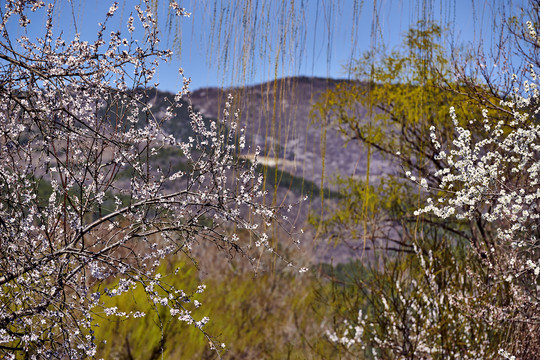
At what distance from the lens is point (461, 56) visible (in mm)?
4500

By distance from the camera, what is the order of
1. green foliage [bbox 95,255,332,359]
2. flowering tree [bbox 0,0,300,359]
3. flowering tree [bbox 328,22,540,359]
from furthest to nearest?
green foliage [bbox 95,255,332,359]
flowering tree [bbox 328,22,540,359]
flowering tree [bbox 0,0,300,359]

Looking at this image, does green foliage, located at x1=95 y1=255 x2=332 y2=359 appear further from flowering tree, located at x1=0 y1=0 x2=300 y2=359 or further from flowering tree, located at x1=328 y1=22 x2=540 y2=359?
flowering tree, located at x1=0 y1=0 x2=300 y2=359

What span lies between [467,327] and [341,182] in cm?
454

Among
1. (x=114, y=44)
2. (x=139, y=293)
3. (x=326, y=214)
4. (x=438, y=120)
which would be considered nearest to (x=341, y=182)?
(x=326, y=214)

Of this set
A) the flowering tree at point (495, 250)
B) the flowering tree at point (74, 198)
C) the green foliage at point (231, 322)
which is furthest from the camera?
the green foliage at point (231, 322)

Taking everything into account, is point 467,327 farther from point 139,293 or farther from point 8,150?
point 8,150

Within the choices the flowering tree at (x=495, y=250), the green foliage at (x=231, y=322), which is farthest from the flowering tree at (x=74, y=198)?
the green foliage at (x=231, y=322)

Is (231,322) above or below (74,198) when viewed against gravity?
below

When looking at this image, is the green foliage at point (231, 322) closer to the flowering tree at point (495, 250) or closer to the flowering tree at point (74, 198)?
the flowering tree at point (495, 250)

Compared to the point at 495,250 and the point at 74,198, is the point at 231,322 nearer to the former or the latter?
the point at 495,250

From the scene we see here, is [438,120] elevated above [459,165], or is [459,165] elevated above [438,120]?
[438,120]

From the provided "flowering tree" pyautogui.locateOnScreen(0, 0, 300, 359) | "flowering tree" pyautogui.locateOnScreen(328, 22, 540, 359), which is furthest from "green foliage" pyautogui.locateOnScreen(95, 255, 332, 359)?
"flowering tree" pyautogui.locateOnScreen(0, 0, 300, 359)

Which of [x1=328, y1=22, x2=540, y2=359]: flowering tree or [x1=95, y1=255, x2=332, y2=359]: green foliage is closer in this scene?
[x1=328, y1=22, x2=540, y2=359]: flowering tree

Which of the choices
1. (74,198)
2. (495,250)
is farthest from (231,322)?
(74,198)
